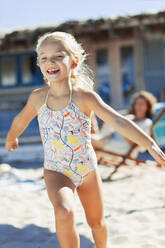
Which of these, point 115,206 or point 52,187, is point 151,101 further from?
point 52,187

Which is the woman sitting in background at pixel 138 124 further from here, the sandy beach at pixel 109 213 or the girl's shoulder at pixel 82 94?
the girl's shoulder at pixel 82 94

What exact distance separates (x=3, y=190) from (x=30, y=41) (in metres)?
5.66

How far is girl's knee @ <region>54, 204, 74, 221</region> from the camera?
1.75 m

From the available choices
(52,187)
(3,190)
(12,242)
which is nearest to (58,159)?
(52,187)

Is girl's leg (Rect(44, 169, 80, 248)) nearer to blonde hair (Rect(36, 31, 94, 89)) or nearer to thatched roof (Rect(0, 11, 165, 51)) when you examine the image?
blonde hair (Rect(36, 31, 94, 89))

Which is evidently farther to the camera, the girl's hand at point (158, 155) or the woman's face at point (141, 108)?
the woman's face at point (141, 108)

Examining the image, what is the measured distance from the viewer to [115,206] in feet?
12.7

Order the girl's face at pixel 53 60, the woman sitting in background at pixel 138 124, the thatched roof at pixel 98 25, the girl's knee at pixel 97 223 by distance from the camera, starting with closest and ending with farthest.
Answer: the girl's face at pixel 53 60 → the girl's knee at pixel 97 223 → the woman sitting in background at pixel 138 124 → the thatched roof at pixel 98 25

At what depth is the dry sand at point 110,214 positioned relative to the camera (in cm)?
287

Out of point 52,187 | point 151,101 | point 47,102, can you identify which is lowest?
point 151,101

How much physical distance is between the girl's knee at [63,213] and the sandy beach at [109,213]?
1137 mm

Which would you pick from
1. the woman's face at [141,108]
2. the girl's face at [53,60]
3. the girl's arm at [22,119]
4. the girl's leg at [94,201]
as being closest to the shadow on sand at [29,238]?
the girl's leg at [94,201]

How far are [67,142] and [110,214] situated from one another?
1.81 metres

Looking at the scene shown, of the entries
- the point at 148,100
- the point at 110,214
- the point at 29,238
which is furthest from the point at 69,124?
the point at 148,100
